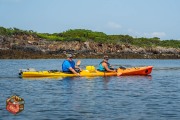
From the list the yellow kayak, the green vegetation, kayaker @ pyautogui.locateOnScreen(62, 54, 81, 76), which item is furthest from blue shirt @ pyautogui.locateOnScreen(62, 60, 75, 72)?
the green vegetation

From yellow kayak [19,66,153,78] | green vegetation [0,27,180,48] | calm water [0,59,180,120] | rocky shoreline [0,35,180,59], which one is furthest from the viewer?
green vegetation [0,27,180,48]

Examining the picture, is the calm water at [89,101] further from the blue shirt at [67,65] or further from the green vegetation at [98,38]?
the green vegetation at [98,38]

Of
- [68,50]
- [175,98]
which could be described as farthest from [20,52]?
[175,98]

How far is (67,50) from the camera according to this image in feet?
201

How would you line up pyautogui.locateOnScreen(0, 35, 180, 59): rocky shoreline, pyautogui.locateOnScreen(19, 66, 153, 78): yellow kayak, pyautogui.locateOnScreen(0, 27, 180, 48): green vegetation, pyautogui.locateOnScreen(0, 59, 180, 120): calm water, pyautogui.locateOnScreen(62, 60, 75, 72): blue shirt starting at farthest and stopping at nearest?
pyautogui.locateOnScreen(0, 27, 180, 48): green vegetation < pyautogui.locateOnScreen(0, 35, 180, 59): rocky shoreline < pyautogui.locateOnScreen(19, 66, 153, 78): yellow kayak < pyautogui.locateOnScreen(62, 60, 75, 72): blue shirt < pyautogui.locateOnScreen(0, 59, 180, 120): calm water

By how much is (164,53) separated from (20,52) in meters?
24.7

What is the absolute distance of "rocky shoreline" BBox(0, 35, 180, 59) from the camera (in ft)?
184

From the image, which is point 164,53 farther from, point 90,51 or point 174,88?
point 174,88

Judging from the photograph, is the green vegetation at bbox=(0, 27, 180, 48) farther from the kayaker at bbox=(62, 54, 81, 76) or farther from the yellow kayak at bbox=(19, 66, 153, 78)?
the kayaker at bbox=(62, 54, 81, 76)

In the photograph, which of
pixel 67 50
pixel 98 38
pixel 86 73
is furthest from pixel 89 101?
pixel 98 38

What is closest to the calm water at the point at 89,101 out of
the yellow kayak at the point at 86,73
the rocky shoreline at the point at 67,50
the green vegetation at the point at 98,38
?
the yellow kayak at the point at 86,73

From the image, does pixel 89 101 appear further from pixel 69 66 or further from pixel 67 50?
pixel 67 50

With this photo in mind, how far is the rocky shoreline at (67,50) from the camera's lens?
5609 centimetres

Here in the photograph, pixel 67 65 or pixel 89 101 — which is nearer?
pixel 89 101
